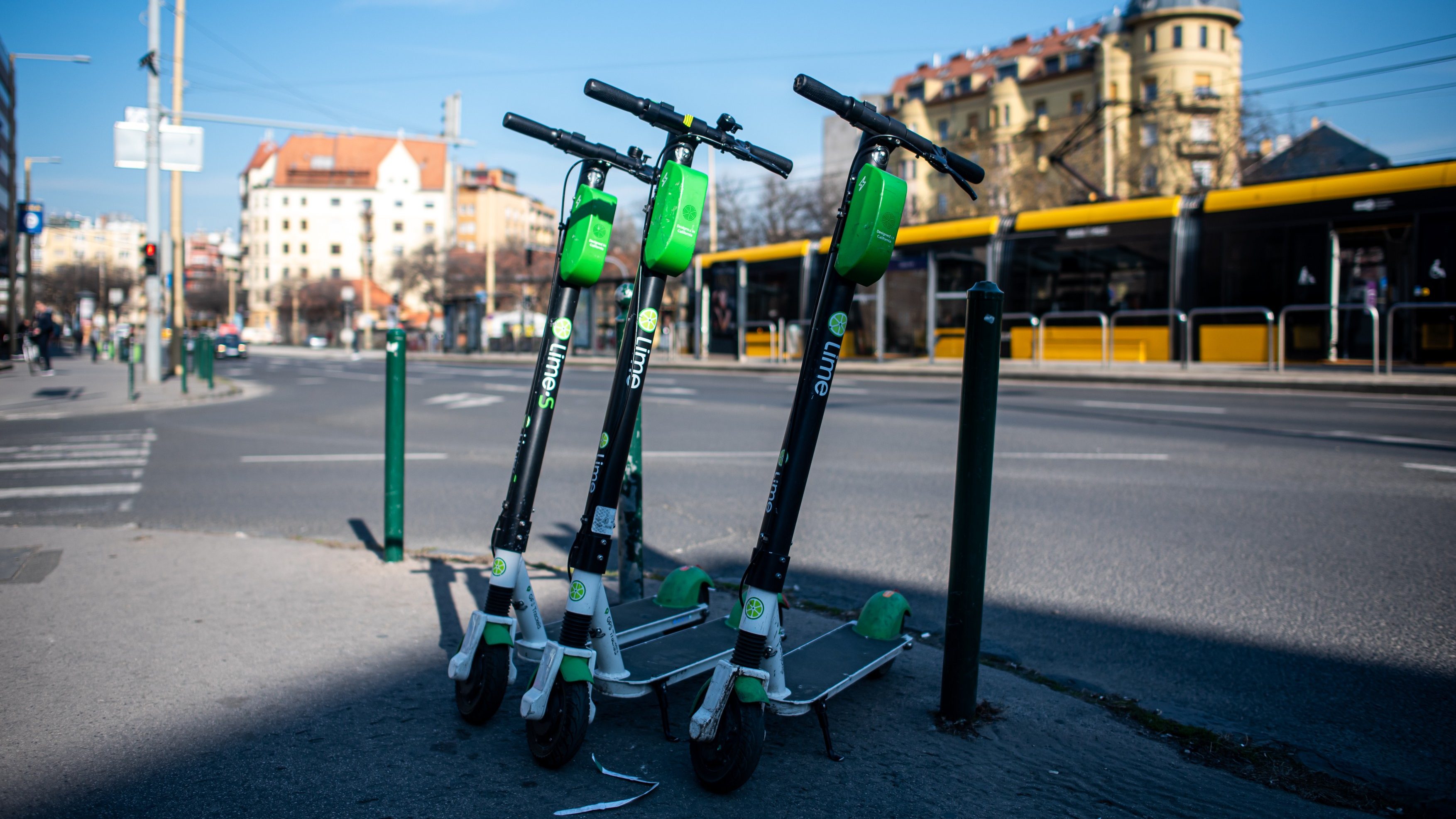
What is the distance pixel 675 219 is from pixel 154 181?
21.5 m

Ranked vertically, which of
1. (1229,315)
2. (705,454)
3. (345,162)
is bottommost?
(705,454)

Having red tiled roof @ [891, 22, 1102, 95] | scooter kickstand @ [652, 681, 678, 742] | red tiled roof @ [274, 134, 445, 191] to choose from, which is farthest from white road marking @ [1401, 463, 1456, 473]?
red tiled roof @ [274, 134, 445, 191]

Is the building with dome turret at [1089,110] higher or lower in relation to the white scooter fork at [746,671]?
higher

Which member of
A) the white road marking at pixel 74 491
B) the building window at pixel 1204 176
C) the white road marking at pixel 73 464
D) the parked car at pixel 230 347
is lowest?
the white road marking at pixel 74 491

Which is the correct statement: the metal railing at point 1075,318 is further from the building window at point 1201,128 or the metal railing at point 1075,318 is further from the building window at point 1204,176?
the building window at point 1204,176

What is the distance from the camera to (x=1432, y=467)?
750 cm

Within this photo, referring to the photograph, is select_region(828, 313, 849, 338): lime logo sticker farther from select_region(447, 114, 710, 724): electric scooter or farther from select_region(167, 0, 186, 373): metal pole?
select_region(167, 0, 186, 373): metal pole

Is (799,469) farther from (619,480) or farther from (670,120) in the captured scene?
(670,120)

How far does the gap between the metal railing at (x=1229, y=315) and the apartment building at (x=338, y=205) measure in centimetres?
10584

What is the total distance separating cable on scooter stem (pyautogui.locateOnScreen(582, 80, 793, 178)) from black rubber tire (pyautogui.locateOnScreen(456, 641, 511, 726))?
1.51 meters

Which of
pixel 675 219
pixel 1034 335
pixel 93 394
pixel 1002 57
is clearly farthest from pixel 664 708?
pixel 1002 57

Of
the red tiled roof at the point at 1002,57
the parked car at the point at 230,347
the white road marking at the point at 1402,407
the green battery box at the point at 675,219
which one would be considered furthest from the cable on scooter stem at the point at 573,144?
the red tiled roof at the point at 1002,57

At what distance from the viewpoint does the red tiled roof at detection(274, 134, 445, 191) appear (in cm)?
11588

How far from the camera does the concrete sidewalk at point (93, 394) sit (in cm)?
1531
